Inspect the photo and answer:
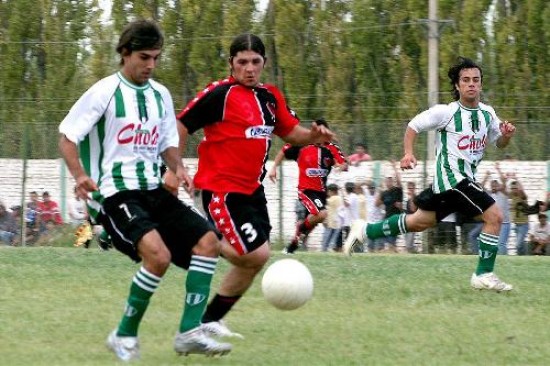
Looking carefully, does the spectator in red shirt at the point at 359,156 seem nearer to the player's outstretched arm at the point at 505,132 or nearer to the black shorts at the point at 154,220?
the player's outstretched arm at the point at 505,132

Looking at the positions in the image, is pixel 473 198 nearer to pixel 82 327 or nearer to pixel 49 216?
pixel 82 327

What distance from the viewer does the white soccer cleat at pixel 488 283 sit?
11125 millimetres

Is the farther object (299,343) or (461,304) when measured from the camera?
(461,304)

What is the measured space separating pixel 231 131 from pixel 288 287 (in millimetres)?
1128

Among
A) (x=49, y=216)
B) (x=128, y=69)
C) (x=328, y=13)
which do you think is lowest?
(x=49, y=216)

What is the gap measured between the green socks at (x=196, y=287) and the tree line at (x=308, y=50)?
1857 centimetres

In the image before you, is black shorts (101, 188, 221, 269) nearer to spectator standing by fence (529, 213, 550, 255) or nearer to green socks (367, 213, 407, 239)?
green socks (367, 213, 407, 239)

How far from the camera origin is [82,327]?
8.65m

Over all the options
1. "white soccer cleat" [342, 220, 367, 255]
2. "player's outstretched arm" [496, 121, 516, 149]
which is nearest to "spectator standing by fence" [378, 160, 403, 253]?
"white soccer cleat" [342, 220, 367, 255]

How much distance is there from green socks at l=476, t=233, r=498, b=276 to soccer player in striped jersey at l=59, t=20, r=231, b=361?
439cm

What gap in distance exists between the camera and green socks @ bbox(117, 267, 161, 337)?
23.9ft

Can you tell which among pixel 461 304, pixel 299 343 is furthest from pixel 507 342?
pixel 461 304

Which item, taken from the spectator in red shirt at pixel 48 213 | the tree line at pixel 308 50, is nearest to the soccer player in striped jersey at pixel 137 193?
the spectator in red shirt at pixel 48 213

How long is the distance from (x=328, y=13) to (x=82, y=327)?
74.3 feet
